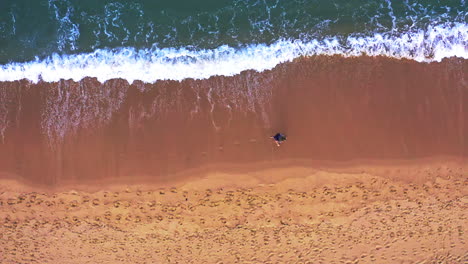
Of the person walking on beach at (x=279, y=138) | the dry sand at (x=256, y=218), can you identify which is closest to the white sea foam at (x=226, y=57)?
the person walking on beach at (x=279, y=138)

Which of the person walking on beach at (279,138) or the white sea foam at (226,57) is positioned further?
the white sea foam at (226,57)

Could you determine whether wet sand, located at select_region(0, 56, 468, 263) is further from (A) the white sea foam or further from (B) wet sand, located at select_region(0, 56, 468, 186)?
(A) the white sea foam

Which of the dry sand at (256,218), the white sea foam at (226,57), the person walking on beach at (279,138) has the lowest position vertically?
the dry sand at (256,218)

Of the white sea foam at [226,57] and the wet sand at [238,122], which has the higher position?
the white sea foam at [226,57]

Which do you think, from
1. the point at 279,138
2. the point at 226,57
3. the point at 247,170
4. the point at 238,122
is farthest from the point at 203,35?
the point at 247,170

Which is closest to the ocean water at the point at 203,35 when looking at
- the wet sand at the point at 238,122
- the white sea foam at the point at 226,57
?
the white sea foam at the point at 226,57

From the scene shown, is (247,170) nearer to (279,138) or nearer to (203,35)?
(279,138)

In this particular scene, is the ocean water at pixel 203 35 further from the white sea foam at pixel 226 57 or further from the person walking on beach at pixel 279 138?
the person walking on beach at pixel 279 138

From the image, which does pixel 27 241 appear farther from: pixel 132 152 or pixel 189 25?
pixel 189 25

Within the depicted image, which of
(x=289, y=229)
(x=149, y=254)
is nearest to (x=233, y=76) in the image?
(x=289, y=229)
